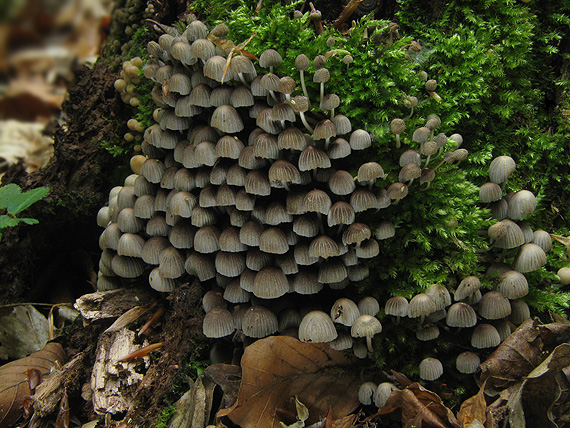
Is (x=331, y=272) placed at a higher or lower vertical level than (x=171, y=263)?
lower

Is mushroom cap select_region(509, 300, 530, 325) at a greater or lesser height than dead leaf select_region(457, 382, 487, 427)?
greater

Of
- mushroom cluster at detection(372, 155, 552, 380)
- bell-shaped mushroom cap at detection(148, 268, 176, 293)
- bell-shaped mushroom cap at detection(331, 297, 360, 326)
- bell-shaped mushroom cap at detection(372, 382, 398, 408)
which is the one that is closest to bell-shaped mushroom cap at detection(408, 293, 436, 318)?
mushroom cluster at detection(372, 155, 552, 380)

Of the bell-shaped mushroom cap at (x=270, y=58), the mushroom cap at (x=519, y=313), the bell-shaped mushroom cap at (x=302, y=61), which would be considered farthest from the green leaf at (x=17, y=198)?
the mushroom cap at (x=519, y=313)

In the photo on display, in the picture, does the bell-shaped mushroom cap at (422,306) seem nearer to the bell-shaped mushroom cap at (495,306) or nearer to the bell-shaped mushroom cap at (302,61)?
the bell-shaped mushroom cap at (495,306)

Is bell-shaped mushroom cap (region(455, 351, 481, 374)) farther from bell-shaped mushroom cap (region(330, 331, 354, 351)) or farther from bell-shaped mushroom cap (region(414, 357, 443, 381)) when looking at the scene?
bell-shaped mushroom cap (region(330, 331, 354, 351))

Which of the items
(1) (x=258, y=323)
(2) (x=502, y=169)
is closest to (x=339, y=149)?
(2) (x=502, y=169)

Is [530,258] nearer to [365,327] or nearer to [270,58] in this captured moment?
[365,327]
